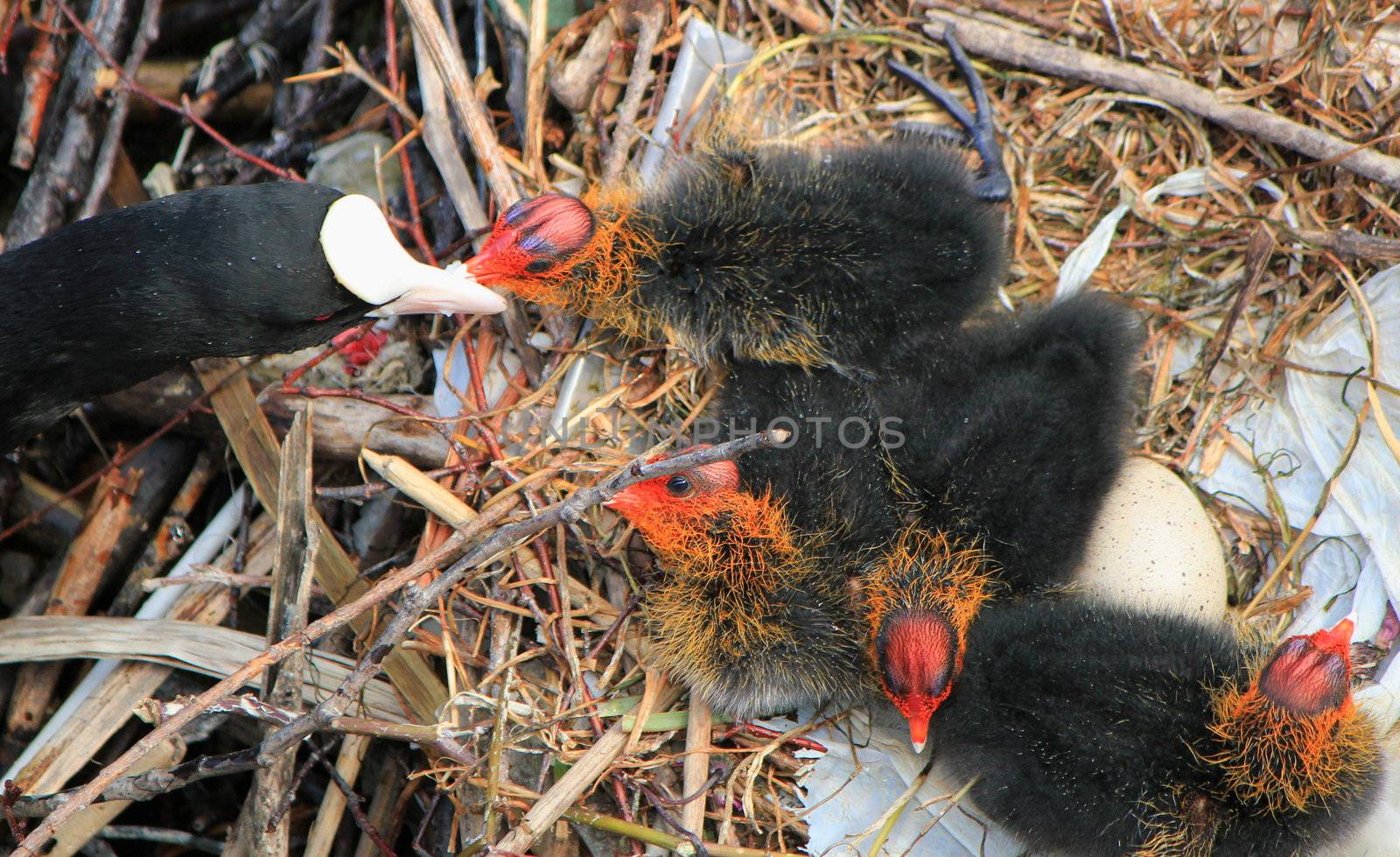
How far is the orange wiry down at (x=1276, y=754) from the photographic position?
72.6 inches

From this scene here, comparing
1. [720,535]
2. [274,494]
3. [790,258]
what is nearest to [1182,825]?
[720,535]

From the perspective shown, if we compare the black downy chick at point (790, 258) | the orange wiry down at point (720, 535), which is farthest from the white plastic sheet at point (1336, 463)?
the orange wiry down at point (720, 535)

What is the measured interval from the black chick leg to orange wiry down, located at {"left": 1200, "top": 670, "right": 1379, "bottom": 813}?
4.02 ft

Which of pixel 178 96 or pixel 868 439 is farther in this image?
pixel 178 96

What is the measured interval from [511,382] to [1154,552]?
142cm

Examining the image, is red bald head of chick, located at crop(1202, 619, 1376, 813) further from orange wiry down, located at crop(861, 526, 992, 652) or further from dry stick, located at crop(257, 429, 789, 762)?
dry stick, located at crop(257, 429, 789, 762)

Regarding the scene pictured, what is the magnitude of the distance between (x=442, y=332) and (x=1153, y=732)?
1696mm

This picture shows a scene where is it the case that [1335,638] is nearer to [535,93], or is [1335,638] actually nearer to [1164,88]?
[1164,88]

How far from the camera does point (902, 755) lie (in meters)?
2.14

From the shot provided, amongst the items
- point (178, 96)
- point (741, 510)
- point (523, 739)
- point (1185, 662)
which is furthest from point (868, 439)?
point (178, 96)

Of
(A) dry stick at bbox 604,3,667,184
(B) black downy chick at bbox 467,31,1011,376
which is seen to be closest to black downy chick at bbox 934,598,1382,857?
(B) black downy chick at bbox 467,31,1011,376

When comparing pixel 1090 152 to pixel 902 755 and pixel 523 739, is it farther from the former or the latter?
pixel 523 739

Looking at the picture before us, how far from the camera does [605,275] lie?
223cm

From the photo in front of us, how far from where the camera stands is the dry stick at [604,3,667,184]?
7.80ft
